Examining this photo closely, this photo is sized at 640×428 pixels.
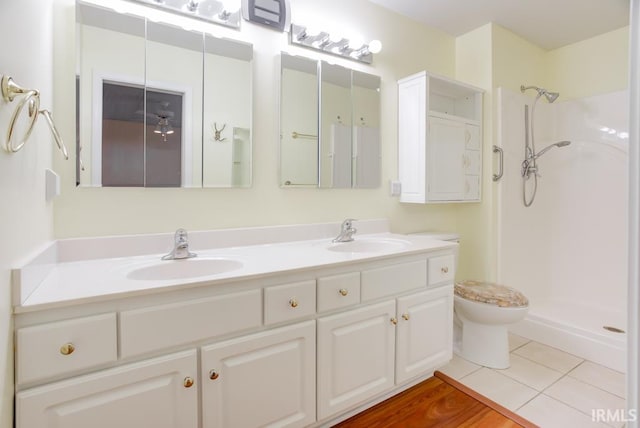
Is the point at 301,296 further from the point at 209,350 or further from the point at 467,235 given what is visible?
the point at 467,235

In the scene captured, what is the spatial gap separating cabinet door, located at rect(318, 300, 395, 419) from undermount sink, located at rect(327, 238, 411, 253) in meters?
0.41

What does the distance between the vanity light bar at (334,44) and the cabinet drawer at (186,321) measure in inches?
56.3

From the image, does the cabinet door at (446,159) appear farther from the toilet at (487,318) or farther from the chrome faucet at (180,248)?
the chrome faucet at (180,248)

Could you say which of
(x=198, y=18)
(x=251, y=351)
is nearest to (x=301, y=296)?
(x=251, y=351)

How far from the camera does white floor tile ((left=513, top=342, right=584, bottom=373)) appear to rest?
2.01 m

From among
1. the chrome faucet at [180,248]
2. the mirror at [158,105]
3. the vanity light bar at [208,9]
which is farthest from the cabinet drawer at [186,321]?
the vanity light bar at [208,9]

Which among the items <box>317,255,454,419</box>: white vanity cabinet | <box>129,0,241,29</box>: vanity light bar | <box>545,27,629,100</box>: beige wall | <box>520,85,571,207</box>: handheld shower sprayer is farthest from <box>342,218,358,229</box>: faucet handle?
<box>545,27,629,100</box>: beige wall

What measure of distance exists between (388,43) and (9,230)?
223 cm

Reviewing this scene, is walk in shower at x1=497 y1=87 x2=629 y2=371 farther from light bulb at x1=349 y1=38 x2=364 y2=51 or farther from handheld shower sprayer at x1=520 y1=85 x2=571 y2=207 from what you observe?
light bulb at x1=349 y1=38 x2=364 y2=51

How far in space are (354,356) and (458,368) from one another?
940mm

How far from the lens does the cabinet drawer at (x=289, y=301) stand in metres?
1.18

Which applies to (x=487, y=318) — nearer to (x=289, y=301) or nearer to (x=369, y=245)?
(x=369, y=245)

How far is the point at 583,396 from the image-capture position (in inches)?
66.9

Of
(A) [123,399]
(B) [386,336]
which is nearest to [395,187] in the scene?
(B) [386,336]
